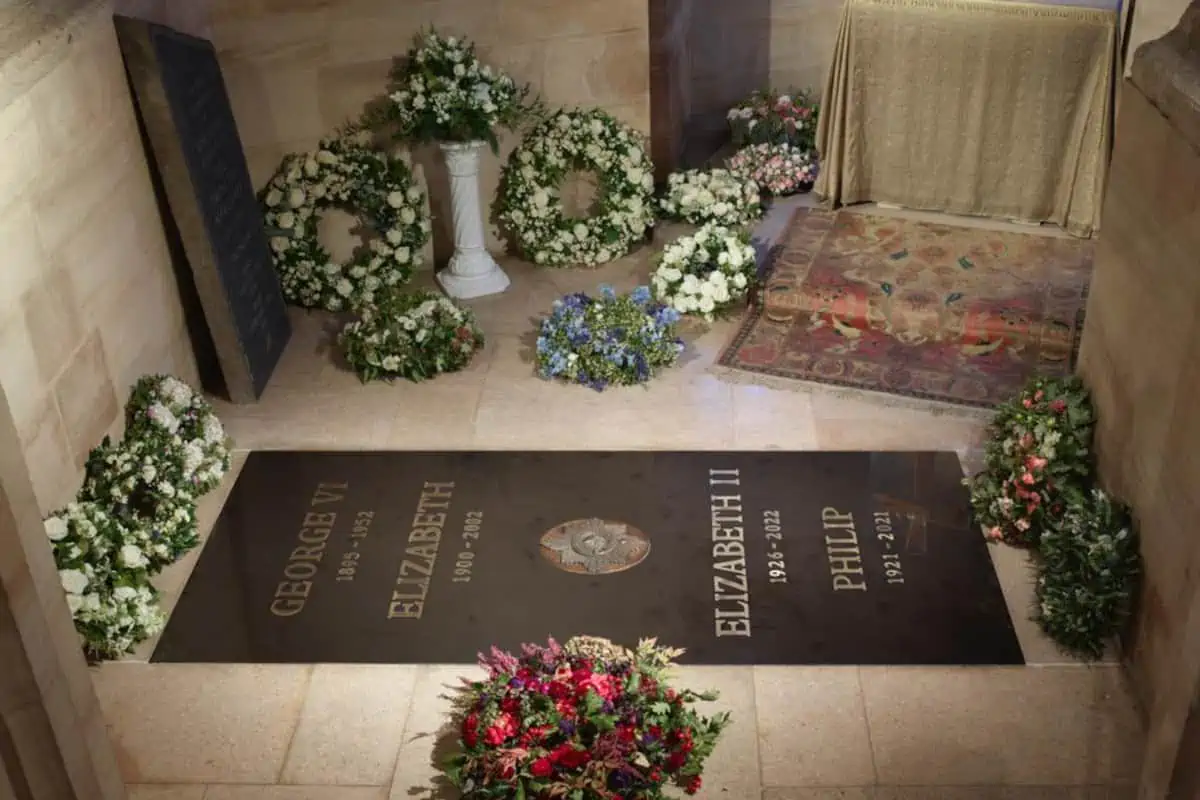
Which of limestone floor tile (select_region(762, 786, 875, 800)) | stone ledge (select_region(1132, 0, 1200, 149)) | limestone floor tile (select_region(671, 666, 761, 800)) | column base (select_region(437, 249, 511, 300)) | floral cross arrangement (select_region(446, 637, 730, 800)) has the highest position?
stone ledge (select_region(1132, 0, 1200, 149))

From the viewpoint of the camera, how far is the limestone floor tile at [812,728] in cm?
399

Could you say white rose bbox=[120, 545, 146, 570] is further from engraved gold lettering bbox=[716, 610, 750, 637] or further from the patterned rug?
the patterned rug

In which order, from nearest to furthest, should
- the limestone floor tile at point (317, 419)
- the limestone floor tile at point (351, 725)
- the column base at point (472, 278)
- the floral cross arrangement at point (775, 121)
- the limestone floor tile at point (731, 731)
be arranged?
the limestone floor tile at point (731, 731), the limestone floor tile at point (351, 725), the limestone floor tile at point (317, 419), the column base at point (472, 278), the floral cross arrangement at point (775, 121)

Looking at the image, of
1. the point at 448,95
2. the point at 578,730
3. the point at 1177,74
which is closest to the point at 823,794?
the point at 578,730

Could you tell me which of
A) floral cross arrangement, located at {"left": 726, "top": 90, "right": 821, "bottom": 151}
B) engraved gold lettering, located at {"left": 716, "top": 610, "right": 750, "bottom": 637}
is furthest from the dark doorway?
engraved gold lettering, located at {"left": 716, "top": 610, "right": 750, "bottom": 637}

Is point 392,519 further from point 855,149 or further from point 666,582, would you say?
point 855,149

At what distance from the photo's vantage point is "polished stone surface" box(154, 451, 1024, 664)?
4.57 metres

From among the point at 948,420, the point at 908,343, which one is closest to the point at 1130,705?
the point at 948,420

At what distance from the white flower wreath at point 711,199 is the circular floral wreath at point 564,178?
7.6 inches

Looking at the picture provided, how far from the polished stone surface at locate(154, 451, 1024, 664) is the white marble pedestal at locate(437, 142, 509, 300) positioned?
69.2 inches

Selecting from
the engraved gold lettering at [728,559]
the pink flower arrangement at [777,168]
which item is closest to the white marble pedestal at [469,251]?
the pink flower arrangement at [777,168]

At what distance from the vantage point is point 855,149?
301 inches

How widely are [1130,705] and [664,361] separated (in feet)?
9.15

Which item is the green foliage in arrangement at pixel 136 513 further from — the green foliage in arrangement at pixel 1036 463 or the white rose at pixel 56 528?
the green foliage in arrangement at pixel 1036 463
